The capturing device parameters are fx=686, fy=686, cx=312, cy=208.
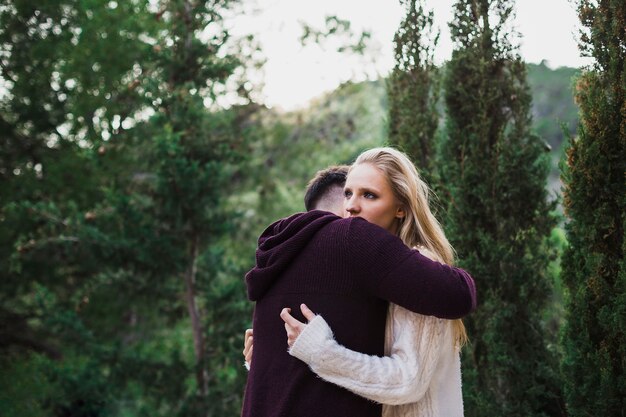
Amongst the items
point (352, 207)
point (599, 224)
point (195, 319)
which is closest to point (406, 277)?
point (352, 207)

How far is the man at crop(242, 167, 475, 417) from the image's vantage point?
2.15 meters

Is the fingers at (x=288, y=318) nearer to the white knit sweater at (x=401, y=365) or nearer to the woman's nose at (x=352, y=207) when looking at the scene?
the white knit sweater at (x=401, y=365)

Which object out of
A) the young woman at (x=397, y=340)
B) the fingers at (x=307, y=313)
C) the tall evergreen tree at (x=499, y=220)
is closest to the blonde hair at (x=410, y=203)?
the young woman at (x=397, y=340)

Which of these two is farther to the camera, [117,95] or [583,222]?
[117,95]

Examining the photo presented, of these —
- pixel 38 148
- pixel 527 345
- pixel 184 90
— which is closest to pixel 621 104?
pixel 527 345

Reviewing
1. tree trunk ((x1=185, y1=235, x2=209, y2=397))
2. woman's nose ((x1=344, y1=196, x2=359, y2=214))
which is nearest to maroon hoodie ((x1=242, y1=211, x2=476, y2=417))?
woman's nose ((x1=344, y1=196, x2=359, y2=214))

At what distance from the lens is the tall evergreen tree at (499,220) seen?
432cm

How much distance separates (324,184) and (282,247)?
1206mm

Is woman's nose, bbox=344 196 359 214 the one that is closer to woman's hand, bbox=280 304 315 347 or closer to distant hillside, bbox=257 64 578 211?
woman's hand, bbox=280 304 315 347

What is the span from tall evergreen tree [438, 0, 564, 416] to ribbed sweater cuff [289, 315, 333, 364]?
2311 millimetres

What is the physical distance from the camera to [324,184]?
3498 millimetres

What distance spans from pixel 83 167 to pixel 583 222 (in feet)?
27.0

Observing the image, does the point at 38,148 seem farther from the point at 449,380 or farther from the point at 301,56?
the point at 449,380

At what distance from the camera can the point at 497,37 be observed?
15.2 ft
